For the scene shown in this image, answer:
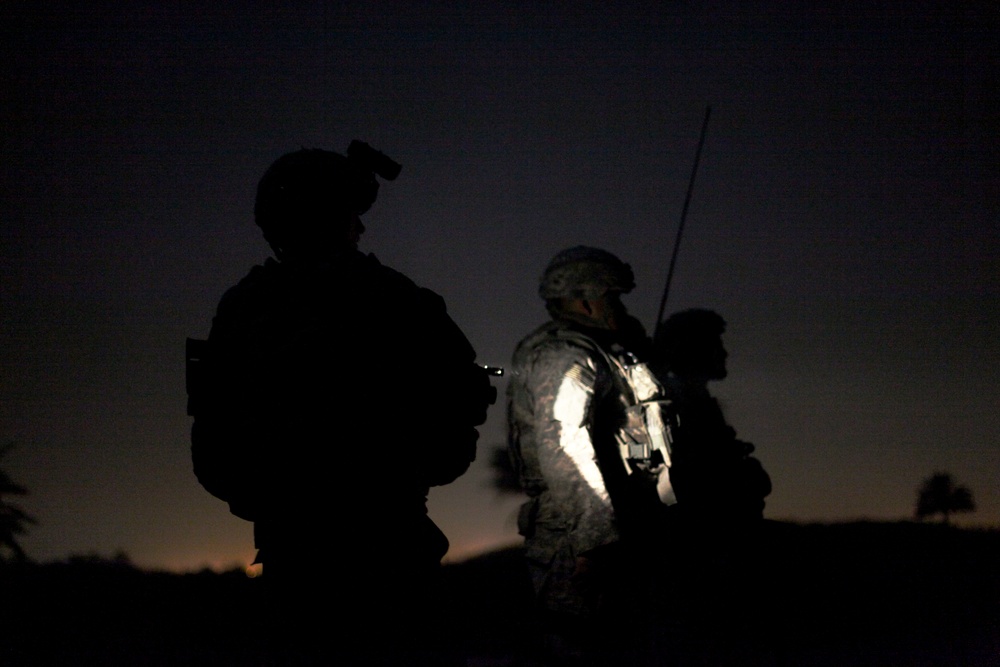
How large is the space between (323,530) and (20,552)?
16.8ft

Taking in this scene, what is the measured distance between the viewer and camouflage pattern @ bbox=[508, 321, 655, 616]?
15.3ft

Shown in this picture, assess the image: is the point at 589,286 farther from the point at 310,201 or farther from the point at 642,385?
the point at 310,201

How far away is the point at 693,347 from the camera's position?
23.4ft

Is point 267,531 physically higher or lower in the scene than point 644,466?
lower

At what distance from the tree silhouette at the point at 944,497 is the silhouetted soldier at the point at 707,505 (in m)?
3.13

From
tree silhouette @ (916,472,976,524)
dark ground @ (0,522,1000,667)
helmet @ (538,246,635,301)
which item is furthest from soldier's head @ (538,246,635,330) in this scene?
tree silhouette @ (916,472,976,524)

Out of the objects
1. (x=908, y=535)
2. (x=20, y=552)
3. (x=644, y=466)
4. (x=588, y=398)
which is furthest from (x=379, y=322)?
(x=908, y=535)

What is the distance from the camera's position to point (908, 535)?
9102 mm

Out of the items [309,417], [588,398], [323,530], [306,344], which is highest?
[588,398]

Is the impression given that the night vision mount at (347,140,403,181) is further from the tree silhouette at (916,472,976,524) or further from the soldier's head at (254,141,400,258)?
the tree silhouette at (916,472,976,524)

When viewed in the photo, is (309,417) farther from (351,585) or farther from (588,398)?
(588,398)

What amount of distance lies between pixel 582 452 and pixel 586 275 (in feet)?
3.84

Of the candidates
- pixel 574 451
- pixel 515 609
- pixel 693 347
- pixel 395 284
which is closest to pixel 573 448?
pixel 574 451

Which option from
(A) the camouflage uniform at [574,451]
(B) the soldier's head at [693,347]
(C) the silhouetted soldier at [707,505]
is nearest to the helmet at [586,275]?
(A) the camouflage uniform at [574,451]
